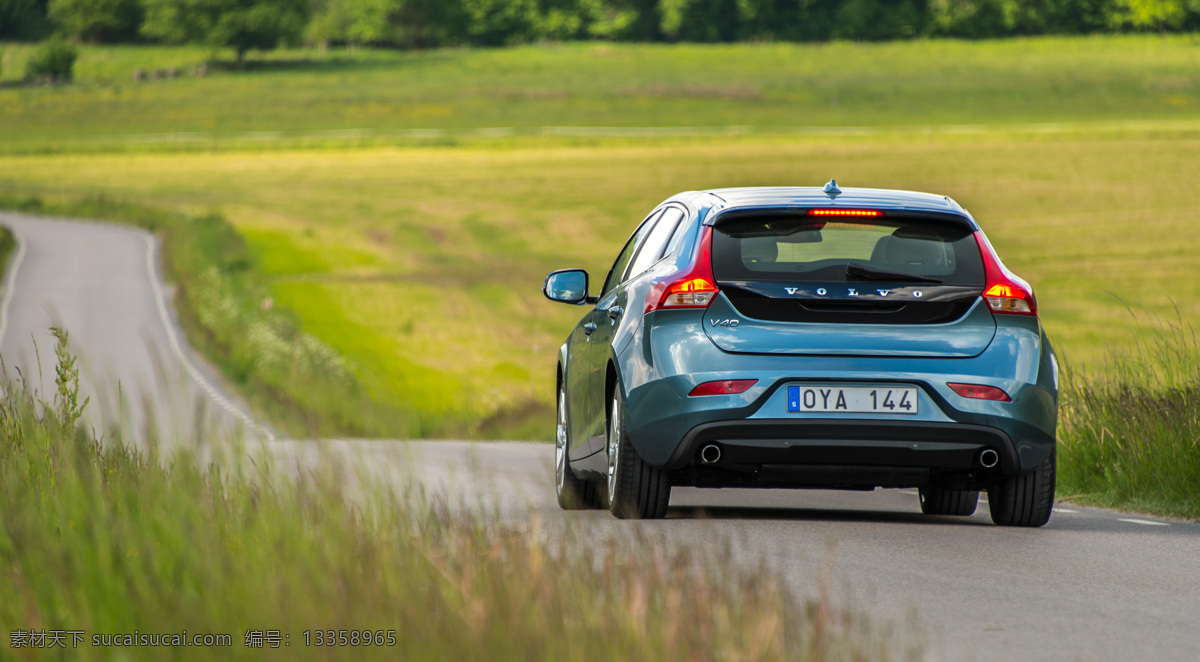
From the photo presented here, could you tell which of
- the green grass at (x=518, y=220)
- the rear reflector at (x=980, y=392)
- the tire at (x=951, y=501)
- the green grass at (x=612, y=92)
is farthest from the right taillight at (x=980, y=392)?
the green grass at (x=612, y=92)

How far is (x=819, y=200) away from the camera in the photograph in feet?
29.9

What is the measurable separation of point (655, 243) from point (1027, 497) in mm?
2396

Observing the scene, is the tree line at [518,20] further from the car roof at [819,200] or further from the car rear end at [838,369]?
the car rear end at [838,369]

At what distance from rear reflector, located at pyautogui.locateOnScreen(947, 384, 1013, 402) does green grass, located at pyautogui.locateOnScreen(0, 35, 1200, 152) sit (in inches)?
3869

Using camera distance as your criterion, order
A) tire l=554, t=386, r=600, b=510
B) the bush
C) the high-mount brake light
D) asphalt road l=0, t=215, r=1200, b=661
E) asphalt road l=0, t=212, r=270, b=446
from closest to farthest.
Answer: asphalt road l=0, t=215, r=1200, b=661 < the high-mount brake light < tire l=554, t=386, r=600, b=510 < asphalt road l=0, t=212, r=270, b=446 < the bush

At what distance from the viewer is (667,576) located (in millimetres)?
5289

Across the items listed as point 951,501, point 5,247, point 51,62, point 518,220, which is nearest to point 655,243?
point 951,501

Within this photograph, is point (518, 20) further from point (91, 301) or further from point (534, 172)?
point (91, 301)

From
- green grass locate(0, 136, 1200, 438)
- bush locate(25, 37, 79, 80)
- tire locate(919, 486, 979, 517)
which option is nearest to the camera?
tire locate(919, 486, 979, 517)

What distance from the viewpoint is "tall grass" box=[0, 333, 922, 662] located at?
468cm

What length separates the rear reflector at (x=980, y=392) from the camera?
28.2 ft

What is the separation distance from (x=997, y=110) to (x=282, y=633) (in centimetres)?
12315

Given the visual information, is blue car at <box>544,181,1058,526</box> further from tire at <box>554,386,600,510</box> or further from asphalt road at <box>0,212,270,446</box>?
asphalt road at <box>0,212,270,446</box>

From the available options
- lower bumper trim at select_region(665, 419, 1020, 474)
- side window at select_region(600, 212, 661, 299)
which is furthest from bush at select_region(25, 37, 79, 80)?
lower bumper trim at select_region(665, 419, 1020, 474)
